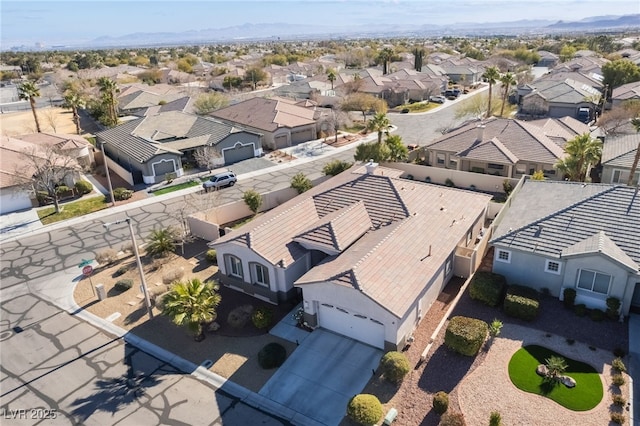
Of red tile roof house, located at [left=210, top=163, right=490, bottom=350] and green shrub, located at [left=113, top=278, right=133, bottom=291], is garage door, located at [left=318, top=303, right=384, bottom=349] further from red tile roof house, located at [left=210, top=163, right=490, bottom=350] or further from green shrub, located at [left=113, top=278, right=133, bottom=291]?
green shrub, located at [left=113, top=278, right=133, bottom=291]

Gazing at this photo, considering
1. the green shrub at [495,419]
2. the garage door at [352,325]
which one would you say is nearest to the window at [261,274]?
the garage door at [352,325]

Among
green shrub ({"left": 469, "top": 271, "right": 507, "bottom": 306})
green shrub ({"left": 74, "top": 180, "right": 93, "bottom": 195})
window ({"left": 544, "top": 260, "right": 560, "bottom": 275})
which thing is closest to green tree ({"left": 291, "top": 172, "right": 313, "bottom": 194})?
green shrub ({"left": 469, "top": 271, "right": 507, "bottom": 306})

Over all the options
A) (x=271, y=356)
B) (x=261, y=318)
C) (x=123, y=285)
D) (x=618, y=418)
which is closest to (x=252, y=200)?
(x=123, y=285)

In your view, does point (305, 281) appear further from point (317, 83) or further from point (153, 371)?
point (317, 83)

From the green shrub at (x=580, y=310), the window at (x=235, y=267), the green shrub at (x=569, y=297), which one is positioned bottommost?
the green shrub at (x=580, y=310)

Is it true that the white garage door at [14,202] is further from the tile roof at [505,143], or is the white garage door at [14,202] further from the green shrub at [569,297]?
the green shrub at [569,297]
